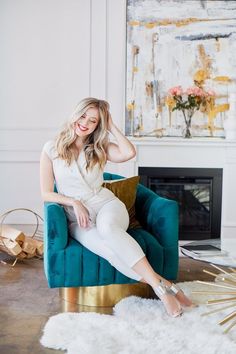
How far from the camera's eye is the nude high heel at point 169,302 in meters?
2.29

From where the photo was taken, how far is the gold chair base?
2.62 meters

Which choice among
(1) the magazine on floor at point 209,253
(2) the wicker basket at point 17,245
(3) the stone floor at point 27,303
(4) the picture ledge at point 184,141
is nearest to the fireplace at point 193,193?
(4) the picture ledge at point 184,141

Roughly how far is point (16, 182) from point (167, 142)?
1.55 meters

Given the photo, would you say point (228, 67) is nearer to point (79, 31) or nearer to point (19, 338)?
point (79, 31)

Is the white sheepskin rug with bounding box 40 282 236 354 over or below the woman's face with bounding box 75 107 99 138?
below

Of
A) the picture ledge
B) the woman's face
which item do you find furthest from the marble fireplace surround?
the woman's face

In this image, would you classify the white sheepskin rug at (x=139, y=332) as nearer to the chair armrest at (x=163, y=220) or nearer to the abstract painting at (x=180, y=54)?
the chair armrest at (x=163, y=220)

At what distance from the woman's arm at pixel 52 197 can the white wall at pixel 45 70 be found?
1.87 m

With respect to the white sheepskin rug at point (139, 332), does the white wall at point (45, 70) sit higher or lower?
higher

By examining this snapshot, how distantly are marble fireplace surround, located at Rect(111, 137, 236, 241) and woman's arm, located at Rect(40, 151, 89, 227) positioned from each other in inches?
71.1

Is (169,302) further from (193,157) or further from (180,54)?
(180,54)

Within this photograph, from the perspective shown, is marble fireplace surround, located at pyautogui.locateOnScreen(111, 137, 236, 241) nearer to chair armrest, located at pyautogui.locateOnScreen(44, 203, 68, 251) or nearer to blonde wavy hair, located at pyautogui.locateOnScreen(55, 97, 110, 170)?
blonde wavy hair, located at pyautogui.locateOnScreen(55, 97, 110, 170)

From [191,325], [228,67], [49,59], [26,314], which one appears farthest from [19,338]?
[228,67]

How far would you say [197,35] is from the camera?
4.48m
